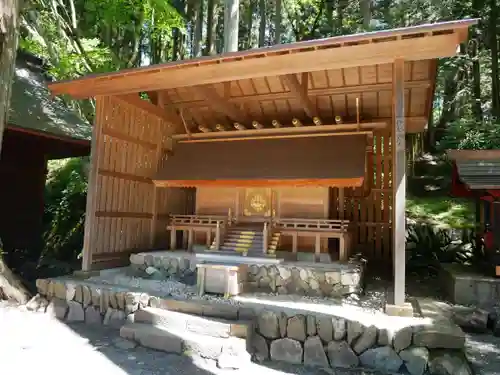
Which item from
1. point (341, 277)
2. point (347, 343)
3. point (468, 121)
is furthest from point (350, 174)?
point (468, 121)

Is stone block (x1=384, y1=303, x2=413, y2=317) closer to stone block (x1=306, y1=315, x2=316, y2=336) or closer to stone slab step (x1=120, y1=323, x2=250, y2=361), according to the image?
stone block (x1=306, y1=315, x2=316, y2=336)

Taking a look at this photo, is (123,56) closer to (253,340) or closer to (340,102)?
(340,102)

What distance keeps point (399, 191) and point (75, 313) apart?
6.05 m

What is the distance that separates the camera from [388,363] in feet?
16.3

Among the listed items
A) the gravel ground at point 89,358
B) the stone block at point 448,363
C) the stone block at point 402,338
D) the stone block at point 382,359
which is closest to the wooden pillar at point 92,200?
the gravel ground at point 89,358

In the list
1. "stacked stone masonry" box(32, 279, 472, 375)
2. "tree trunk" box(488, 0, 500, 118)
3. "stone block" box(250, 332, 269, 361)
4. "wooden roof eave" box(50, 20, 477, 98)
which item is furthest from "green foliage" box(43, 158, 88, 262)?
"tree trunk" box(488, 0, 500, 118)

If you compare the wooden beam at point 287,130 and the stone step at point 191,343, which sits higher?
the wooden beam at point 287,130

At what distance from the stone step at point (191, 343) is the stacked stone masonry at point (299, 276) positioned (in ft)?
6.20

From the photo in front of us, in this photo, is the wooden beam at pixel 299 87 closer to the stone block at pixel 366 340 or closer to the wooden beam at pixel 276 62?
the wooden beam at pixel 276 62

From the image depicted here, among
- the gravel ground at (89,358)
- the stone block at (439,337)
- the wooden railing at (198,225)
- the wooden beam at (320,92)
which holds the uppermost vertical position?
the wooden beam at (320,92)

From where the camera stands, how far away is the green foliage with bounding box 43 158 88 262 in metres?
11.6

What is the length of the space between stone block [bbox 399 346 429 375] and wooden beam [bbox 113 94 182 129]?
7263mm

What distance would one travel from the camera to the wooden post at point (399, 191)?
220 inches

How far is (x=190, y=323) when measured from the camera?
5.52 metres
